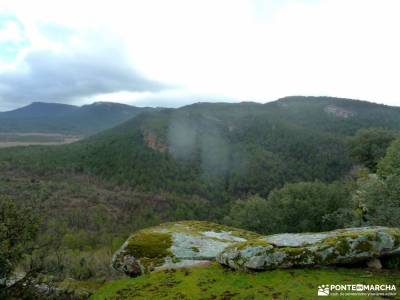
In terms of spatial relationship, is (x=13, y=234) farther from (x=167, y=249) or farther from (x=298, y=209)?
(x=298, y=209)

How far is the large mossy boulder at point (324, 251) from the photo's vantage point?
1483 centimetres

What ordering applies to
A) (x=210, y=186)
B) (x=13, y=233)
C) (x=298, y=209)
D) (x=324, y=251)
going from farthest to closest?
(x=210, y=186)
(x=298, y=209)
(x=324, y=251)
(x=13, y=233)

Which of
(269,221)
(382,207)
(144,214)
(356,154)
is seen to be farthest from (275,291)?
(144,214)

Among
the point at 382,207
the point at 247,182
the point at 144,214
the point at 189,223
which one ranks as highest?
the point at 382,207

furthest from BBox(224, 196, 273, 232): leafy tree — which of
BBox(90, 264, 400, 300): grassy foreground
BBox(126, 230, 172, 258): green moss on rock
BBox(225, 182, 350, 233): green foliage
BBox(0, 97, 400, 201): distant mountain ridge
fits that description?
BBox(0, 97, 400, 201): distant mountain ridge

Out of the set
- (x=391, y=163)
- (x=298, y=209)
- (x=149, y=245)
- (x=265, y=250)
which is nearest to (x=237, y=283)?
(x=265, y=250)

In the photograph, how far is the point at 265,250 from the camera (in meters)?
15.5

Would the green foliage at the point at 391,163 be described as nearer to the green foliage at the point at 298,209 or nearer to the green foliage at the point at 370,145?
the green foliage at the point at 298,209

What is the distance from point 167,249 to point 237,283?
623 cm

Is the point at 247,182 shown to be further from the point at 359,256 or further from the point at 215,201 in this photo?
the point at 359,256

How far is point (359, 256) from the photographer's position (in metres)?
14.8

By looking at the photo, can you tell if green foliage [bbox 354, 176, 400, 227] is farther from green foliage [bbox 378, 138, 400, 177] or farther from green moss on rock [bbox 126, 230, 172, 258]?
green moss on rock [bbox 126, 230, 172, 258]

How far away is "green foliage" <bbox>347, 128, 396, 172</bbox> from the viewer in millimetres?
53531

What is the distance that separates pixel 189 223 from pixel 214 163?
162023 mm
